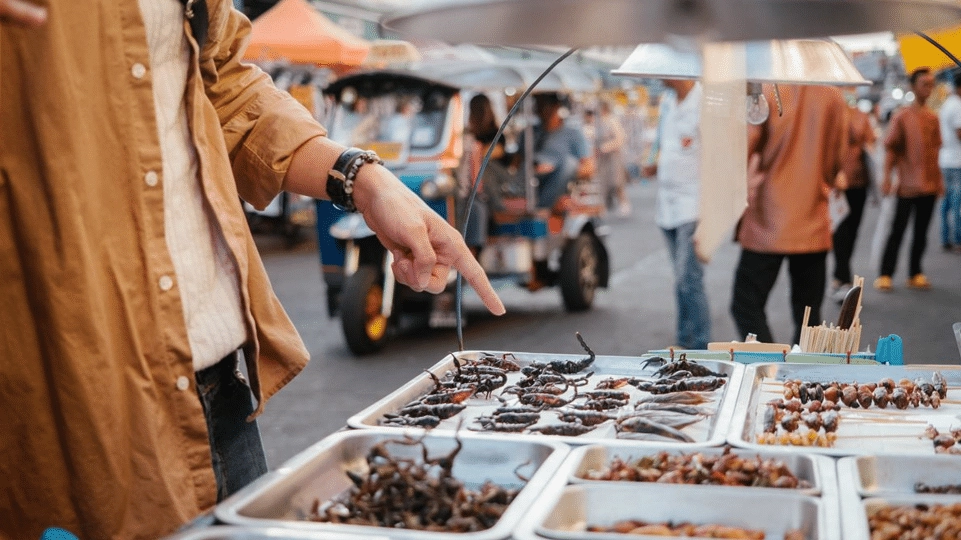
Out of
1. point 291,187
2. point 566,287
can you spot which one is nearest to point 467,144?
point 566,287

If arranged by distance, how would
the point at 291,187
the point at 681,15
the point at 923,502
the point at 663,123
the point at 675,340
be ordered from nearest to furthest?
the point at 681,15 → the point at 923,502 → the point at 291,187 → the point at 663,123 → the point at 675,340

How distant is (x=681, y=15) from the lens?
1.18m

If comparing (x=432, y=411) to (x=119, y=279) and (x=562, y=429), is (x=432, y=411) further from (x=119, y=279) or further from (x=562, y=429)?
(x=119, y=279)

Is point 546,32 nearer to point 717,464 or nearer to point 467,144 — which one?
point 717,464

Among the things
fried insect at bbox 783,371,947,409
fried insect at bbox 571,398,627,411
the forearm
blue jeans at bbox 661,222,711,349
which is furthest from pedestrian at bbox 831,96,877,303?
the forearm

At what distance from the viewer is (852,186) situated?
10836 mm

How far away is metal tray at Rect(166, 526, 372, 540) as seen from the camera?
1.61 meters

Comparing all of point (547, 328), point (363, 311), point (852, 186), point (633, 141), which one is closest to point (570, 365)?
point (363, 311)

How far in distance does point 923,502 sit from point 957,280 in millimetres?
10909

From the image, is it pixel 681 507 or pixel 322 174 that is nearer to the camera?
pixel 681 507

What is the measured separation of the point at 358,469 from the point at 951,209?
1381 cm

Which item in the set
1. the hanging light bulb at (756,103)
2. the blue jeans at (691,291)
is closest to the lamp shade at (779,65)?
the hanging light bulb at (756,103)

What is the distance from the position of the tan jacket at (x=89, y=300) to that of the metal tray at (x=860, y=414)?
117 cm

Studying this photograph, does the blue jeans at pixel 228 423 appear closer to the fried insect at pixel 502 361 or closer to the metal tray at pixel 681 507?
the metal tray at pixel 681 507
